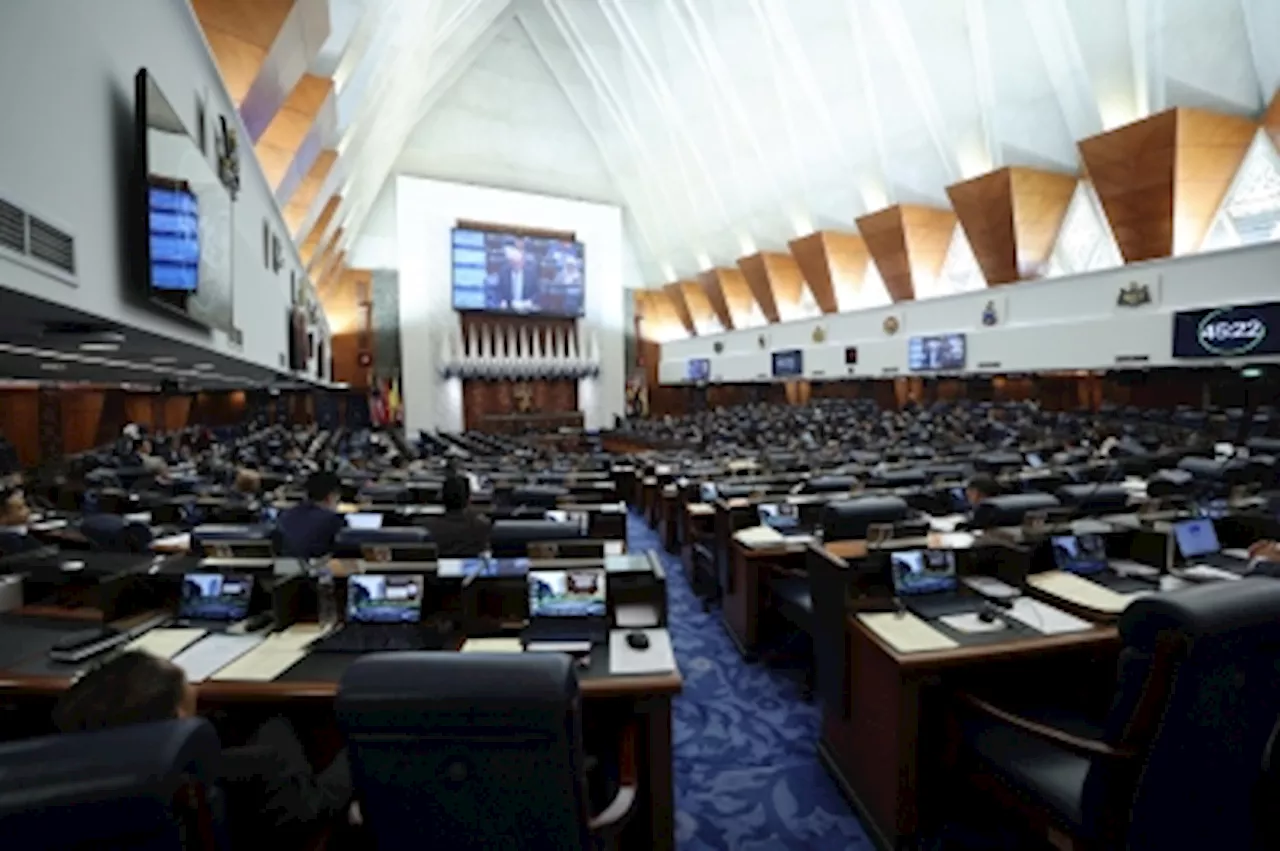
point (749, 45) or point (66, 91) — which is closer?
point (66, 91)

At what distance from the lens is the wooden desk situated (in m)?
2.34

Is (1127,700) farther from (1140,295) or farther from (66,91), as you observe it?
(1140,295)

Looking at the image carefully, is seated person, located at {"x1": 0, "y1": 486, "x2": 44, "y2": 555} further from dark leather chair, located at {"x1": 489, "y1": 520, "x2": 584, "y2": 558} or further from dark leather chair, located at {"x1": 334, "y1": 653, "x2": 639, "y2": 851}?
dark leather chair, located at {"x1": 334, "y1": 653, "x2": 639, "y2": 851}

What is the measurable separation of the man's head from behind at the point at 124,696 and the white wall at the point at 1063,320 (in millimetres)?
15076

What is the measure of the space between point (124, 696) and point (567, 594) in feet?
5.78

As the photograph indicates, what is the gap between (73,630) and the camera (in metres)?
2.90

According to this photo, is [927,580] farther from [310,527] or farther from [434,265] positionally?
[434,265]

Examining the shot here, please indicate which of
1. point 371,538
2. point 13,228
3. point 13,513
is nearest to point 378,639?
point 371,538

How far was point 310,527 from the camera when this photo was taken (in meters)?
4.02

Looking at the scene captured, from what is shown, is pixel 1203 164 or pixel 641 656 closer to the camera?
pixel 641 656

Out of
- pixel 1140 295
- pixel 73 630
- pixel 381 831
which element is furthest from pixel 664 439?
pixel 381 831

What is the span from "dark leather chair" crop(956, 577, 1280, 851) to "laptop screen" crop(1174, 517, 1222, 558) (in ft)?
8.05

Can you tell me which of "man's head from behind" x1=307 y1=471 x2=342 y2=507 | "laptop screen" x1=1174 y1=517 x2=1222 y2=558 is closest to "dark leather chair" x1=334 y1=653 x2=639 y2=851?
"man's head from behind" x1=307 y1=471 x2=342 y2=507

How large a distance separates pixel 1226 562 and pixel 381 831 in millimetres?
4701
